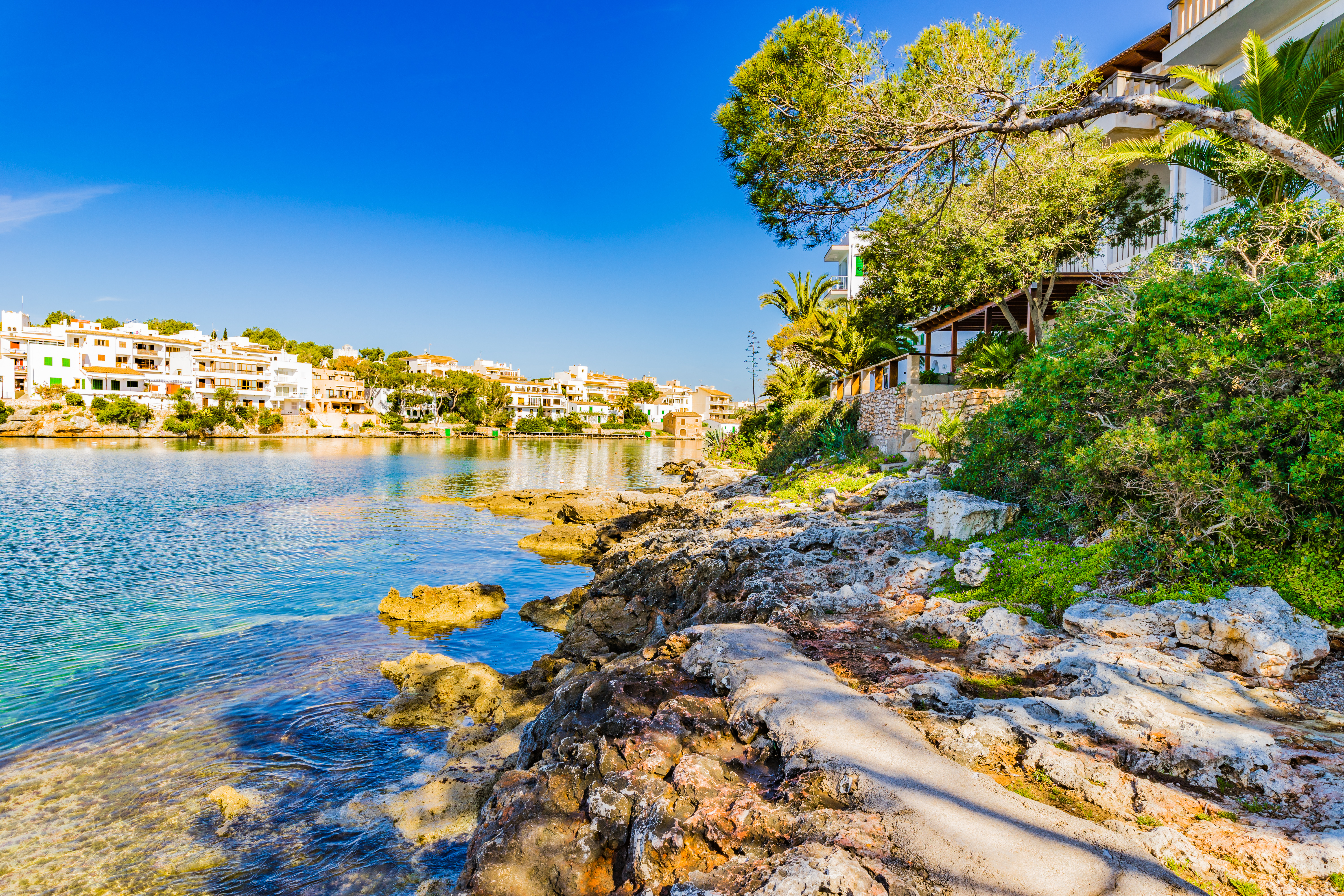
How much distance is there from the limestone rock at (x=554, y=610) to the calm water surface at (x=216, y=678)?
385 millimetres

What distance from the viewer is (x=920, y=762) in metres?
4.40

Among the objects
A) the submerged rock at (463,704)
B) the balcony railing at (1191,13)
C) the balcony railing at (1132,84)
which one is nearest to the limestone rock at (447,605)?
the submerged rock at (463,704)

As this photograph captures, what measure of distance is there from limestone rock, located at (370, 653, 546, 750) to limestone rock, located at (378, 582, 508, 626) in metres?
3.88

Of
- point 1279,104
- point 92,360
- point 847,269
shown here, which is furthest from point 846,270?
point 92,360

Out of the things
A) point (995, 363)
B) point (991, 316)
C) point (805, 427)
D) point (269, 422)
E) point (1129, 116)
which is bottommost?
point (805, 427)

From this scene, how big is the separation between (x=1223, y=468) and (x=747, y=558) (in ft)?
22.2

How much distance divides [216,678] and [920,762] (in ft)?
39.0

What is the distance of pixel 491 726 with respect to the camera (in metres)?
9.36

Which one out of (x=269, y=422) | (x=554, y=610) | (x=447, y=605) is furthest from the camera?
(x=269, y=422)

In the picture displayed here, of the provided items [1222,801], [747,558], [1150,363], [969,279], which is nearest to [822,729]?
[1222,801]

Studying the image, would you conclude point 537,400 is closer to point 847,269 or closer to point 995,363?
point 847,269

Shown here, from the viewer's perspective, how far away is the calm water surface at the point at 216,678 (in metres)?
6.68

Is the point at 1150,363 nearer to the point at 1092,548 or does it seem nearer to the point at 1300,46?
the point at 1092,548

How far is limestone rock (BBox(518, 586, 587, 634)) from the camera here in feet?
49.5
